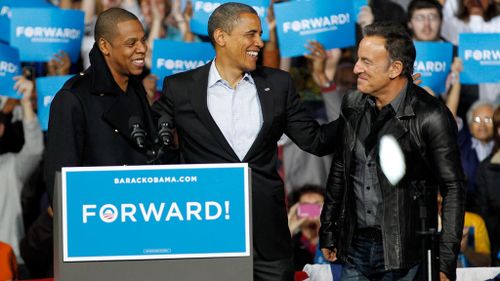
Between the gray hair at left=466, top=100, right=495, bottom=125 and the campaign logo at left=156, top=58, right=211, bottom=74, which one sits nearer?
the campaign logo at left=156, top=58, right=211, bottom=74

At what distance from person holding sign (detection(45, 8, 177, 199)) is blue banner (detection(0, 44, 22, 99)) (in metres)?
2.16

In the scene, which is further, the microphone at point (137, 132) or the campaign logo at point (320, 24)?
the campaign logo at point (320, 24)

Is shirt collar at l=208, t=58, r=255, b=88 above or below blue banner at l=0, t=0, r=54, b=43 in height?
below

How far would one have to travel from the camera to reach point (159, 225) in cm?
331

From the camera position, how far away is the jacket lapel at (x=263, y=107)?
3.98 meters

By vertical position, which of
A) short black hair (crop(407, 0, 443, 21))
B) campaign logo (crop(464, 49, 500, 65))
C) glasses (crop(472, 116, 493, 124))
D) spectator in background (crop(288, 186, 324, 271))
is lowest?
spectator in background (crop(288, 186, 324, 271))

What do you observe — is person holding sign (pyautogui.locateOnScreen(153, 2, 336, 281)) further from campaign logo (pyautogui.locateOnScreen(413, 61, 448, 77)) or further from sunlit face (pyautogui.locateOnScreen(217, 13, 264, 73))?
campaign logo (pyautogui.locateOnScreen(413, 61, 448, 77))

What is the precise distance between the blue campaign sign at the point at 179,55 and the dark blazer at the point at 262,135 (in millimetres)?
2061

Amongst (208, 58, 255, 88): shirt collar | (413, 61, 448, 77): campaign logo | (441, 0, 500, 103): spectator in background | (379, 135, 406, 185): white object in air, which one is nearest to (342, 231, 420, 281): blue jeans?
(379, 135, 406, 185): white object in air

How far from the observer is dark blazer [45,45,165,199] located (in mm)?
4055

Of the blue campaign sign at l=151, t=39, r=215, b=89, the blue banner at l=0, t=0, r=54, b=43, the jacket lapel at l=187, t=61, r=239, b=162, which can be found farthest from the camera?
the blue banner at l=0, t=0, r=54, b=43

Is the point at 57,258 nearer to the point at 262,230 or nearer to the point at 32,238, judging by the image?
the point at 262,230

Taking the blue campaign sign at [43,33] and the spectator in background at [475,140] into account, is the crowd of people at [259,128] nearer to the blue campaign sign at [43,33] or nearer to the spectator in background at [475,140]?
the blue campaign sign at [43,33]

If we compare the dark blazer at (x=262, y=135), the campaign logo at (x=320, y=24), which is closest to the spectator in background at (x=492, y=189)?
the campaign logo at (x=320, y=24)
